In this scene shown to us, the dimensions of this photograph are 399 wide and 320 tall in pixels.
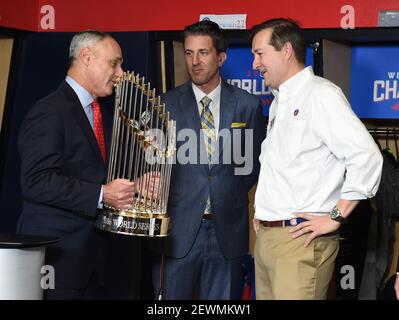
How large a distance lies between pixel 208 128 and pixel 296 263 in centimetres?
107

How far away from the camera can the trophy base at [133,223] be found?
12.0 feet

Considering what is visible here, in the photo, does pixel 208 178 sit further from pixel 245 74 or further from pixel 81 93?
pixel 245 74

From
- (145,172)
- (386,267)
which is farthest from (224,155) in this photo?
(386,267)

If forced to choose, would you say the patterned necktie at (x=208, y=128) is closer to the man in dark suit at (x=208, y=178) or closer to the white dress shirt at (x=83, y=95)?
the man in dark suit at (x=208, y=178)

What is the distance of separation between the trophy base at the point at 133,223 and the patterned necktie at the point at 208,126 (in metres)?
0.57

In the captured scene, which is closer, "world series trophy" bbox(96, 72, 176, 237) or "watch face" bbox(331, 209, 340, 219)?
"watch face" bbox(331, 209, 340, 219)

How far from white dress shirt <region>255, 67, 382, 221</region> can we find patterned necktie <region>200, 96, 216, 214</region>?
0.69m

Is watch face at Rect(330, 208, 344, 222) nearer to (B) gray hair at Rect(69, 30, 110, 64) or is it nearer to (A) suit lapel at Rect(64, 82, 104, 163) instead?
(A) suit lapel at Rect(64, 82, 104, 163)

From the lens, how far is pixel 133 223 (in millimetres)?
3674

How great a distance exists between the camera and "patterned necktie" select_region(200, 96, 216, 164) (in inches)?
166

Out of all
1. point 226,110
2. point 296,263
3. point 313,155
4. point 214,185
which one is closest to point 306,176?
point 313,155

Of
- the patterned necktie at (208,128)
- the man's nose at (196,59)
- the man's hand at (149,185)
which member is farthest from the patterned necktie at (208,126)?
the man's hand at (149,185)

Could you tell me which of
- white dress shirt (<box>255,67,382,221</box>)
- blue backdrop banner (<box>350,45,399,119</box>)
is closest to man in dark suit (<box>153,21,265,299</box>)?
white dress shirt (<box>255,67,382,221</box>)

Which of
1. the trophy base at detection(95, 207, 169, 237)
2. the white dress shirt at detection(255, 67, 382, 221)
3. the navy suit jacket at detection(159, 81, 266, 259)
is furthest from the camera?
the navy suit jacket at detection(159, 81, 266, 259)
